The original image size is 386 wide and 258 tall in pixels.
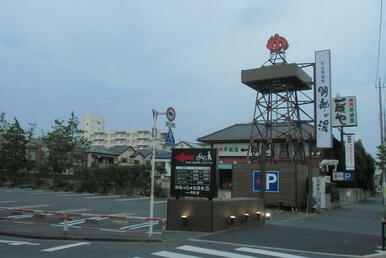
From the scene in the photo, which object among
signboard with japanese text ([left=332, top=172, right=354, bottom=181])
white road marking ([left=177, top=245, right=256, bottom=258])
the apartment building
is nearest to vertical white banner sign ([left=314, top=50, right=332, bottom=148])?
signboard with japanese text ([left=332, top=172, right=354, bottom=181])

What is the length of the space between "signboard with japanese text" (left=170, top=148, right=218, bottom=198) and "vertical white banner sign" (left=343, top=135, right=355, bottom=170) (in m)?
30.2

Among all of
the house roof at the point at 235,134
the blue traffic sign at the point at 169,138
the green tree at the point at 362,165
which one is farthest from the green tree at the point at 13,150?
the green tree at the point at 362,165

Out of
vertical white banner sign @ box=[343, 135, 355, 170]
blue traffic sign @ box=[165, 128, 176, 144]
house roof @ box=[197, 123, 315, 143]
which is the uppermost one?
house roof @ box=[197, 123, 315, 143]

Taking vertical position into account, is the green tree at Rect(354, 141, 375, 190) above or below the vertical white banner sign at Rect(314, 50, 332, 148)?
below

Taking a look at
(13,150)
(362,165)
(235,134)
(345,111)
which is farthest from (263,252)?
(362,165)

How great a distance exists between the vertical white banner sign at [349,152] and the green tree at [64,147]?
27.4m

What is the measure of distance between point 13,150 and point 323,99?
3345 cm

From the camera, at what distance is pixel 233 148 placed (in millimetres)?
43719

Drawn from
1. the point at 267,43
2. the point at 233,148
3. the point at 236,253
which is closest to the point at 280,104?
the point at 267,43

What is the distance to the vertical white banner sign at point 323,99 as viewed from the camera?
25984 mm

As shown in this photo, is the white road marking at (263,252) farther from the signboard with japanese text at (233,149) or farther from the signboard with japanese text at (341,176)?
the signboard with japanese text at (233,149)

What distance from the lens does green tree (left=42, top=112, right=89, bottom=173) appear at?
3981 centimetres

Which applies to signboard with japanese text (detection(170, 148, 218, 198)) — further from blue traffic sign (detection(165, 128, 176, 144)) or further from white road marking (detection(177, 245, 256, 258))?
white road marking (detection(177, 245, 256, 258))

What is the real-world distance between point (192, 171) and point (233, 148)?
31587 millimetres
